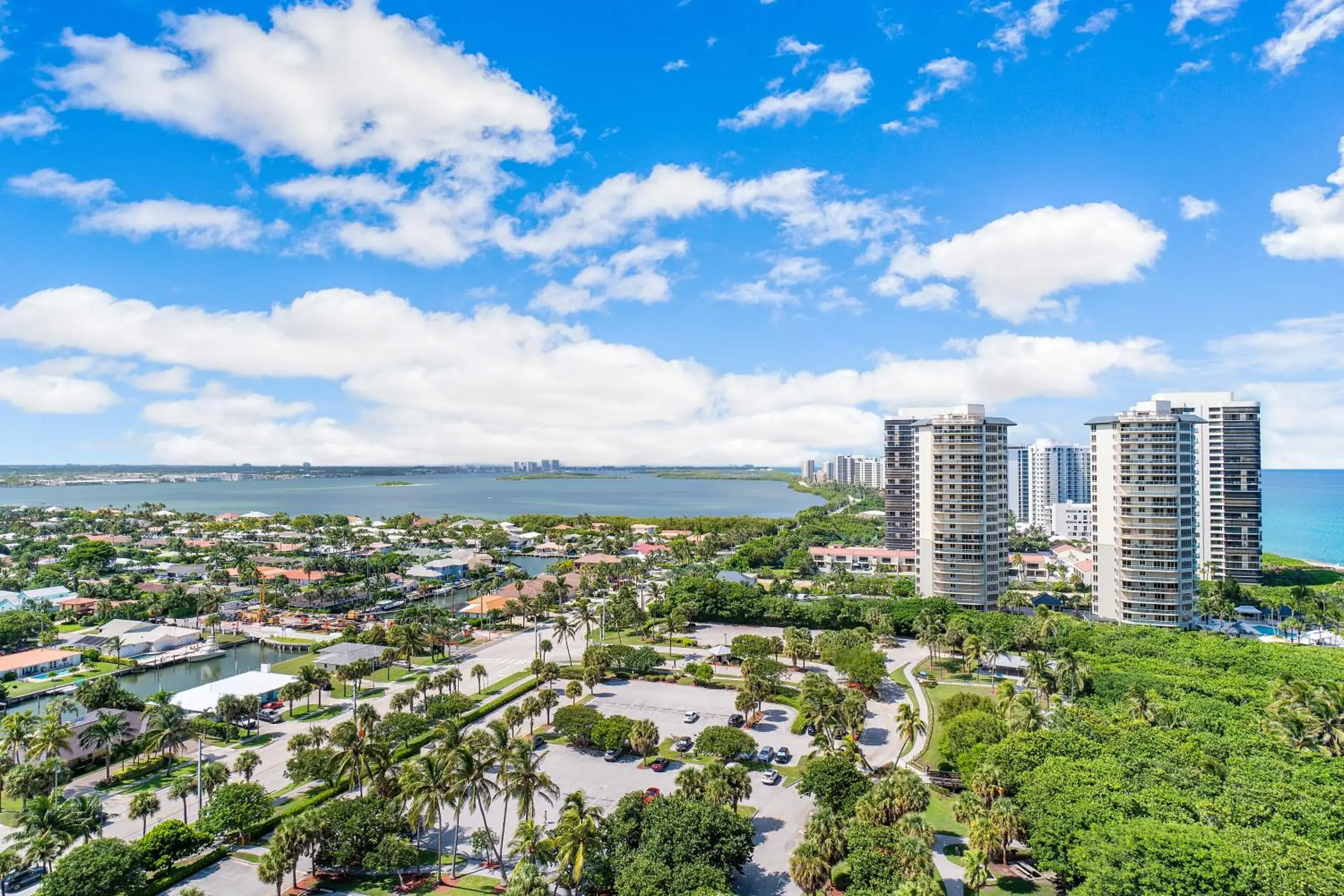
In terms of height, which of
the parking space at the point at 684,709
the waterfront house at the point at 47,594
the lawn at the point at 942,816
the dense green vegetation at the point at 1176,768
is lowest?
the parking space at the point at 684,709

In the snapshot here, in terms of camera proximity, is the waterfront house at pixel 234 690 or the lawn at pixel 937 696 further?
the waterfront house at pixel 234 690

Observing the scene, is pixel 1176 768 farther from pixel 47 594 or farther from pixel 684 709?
pixel 47 594

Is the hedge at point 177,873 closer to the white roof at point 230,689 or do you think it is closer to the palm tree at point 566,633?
the white roof at point 230,689

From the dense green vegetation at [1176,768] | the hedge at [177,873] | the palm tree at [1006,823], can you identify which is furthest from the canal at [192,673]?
the palm tree at [1006,823]

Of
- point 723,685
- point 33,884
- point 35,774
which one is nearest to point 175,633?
point 35,774

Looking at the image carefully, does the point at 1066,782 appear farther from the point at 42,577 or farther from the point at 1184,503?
the point at 42,577
